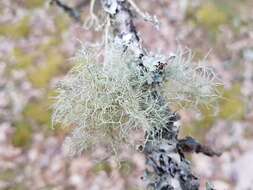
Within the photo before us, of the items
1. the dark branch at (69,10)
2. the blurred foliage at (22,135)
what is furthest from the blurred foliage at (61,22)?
the dark branch at (69,10)

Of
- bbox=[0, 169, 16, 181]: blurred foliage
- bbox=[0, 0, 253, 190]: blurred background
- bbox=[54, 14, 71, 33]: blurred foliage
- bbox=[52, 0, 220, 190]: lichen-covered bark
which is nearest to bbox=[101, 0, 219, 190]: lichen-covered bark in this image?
bbox=[52, 0, 220, 190]: lichen-covered bark

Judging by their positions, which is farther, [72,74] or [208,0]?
[208,0]

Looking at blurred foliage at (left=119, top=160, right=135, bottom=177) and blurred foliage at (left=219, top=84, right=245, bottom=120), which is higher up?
blurred foliage at (left=219, top=84, right=245, bottom=120)

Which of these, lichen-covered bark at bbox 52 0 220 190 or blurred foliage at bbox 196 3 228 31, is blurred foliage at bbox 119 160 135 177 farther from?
blurred foliage at bbox 196 3 228 31

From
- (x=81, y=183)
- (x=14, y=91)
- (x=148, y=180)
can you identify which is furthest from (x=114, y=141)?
(x=14, y=91)

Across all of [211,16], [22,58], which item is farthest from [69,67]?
[211,16]

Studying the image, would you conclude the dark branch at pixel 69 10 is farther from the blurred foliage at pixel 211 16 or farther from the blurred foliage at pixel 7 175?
the blurred foliage at pixel 211 16

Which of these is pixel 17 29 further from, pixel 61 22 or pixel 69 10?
pixel 69 10

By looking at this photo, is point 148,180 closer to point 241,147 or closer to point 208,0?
point 241,147
